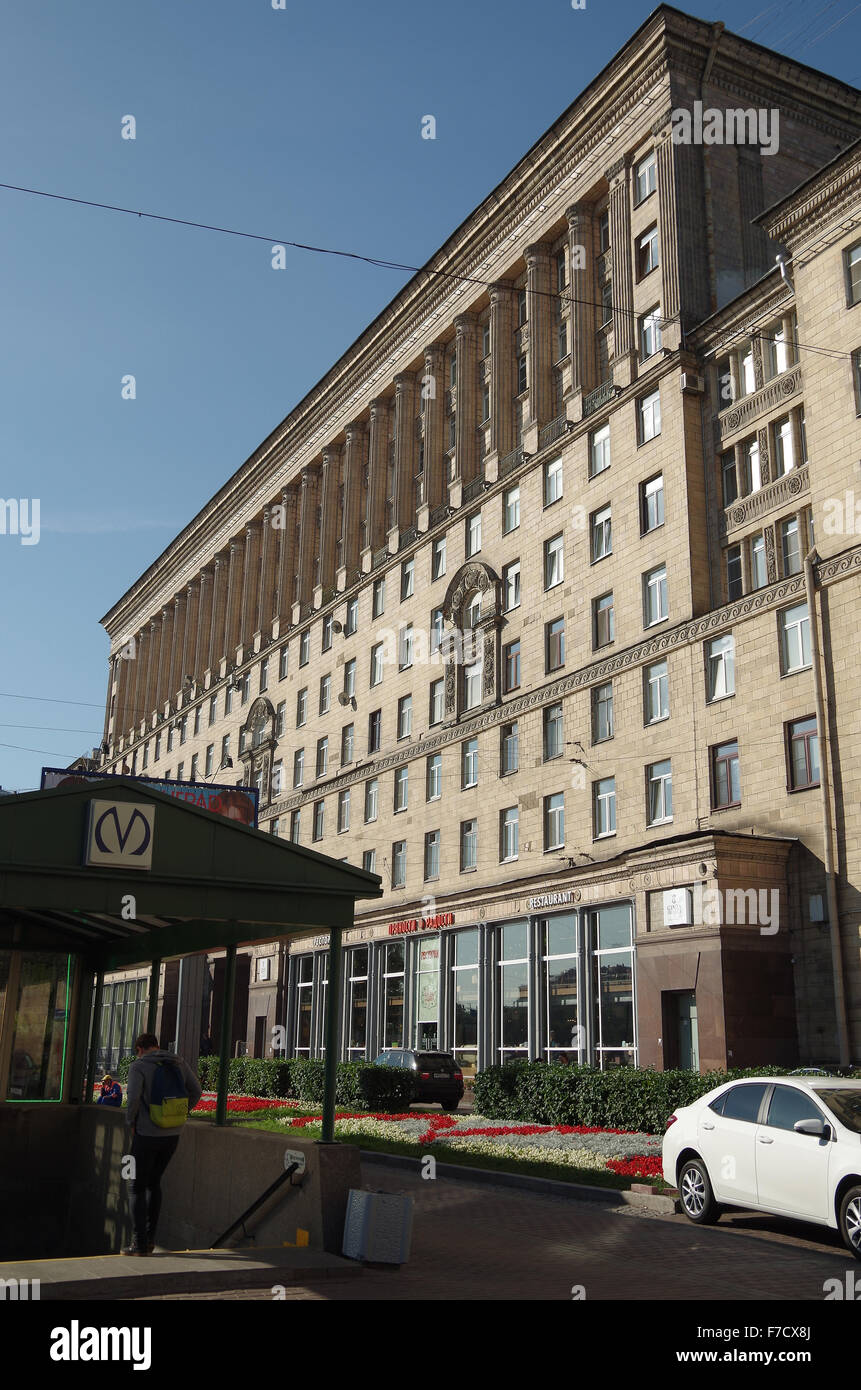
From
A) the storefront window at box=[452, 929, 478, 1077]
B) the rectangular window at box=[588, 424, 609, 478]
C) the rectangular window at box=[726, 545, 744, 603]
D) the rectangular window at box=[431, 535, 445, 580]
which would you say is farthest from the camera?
the rectangular window at box=[431, 535, 445, 580]

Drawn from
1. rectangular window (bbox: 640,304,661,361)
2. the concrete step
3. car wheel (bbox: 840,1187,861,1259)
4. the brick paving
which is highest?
rectangular window (bbox: 640,304,661,361)

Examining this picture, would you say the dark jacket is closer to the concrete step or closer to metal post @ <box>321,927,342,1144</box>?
the concrete step

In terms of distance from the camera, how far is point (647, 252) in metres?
38.6

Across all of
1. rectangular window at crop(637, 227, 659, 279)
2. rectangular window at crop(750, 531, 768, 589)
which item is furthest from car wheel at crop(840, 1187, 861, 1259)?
rectangular window at crop(637, 227, 659, 279)

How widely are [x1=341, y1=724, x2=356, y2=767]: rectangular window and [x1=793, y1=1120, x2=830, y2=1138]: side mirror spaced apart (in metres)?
41.6

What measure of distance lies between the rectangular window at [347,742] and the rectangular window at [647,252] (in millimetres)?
23587

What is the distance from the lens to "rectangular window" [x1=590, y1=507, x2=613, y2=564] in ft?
124

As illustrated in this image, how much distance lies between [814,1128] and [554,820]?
2624cm

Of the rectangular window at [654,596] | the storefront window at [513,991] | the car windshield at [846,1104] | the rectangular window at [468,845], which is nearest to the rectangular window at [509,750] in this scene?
the rectangular window at [468,845]

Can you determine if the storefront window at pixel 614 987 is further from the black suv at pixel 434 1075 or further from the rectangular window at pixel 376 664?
the rectangular window at pixel 376 664

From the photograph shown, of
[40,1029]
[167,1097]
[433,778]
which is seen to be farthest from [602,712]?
[167,1097]

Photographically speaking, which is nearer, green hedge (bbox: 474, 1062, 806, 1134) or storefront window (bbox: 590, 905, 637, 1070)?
green hedge (bbox: 474, 1062, 806, 1134)

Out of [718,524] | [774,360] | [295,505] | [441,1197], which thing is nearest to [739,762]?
[718,524]

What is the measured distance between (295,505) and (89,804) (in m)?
56.1
